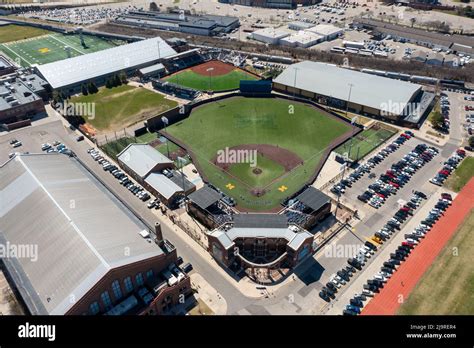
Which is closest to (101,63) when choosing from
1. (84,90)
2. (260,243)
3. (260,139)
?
(84,90)

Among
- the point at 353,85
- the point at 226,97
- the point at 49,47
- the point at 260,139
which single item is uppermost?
the point at 49,47

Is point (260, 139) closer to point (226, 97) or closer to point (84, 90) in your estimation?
point (226, 97)

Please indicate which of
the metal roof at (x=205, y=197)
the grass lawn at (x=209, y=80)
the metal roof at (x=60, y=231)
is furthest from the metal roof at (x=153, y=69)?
the metal roof at (x=205, y=197)

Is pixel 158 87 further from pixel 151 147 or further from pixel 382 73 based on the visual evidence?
pixel 382 73

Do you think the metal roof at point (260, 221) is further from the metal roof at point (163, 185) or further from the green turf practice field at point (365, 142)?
the green turf practice field at point (365, 142)

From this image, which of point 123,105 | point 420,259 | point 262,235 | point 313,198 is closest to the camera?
point 262,235

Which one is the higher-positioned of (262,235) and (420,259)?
(262,235)

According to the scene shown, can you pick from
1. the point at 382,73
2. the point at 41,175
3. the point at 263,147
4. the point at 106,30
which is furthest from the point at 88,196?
the point at 106,30

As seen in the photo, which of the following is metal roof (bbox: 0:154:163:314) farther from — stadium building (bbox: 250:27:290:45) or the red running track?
stadium building (bbox: 250:27:290:45)
